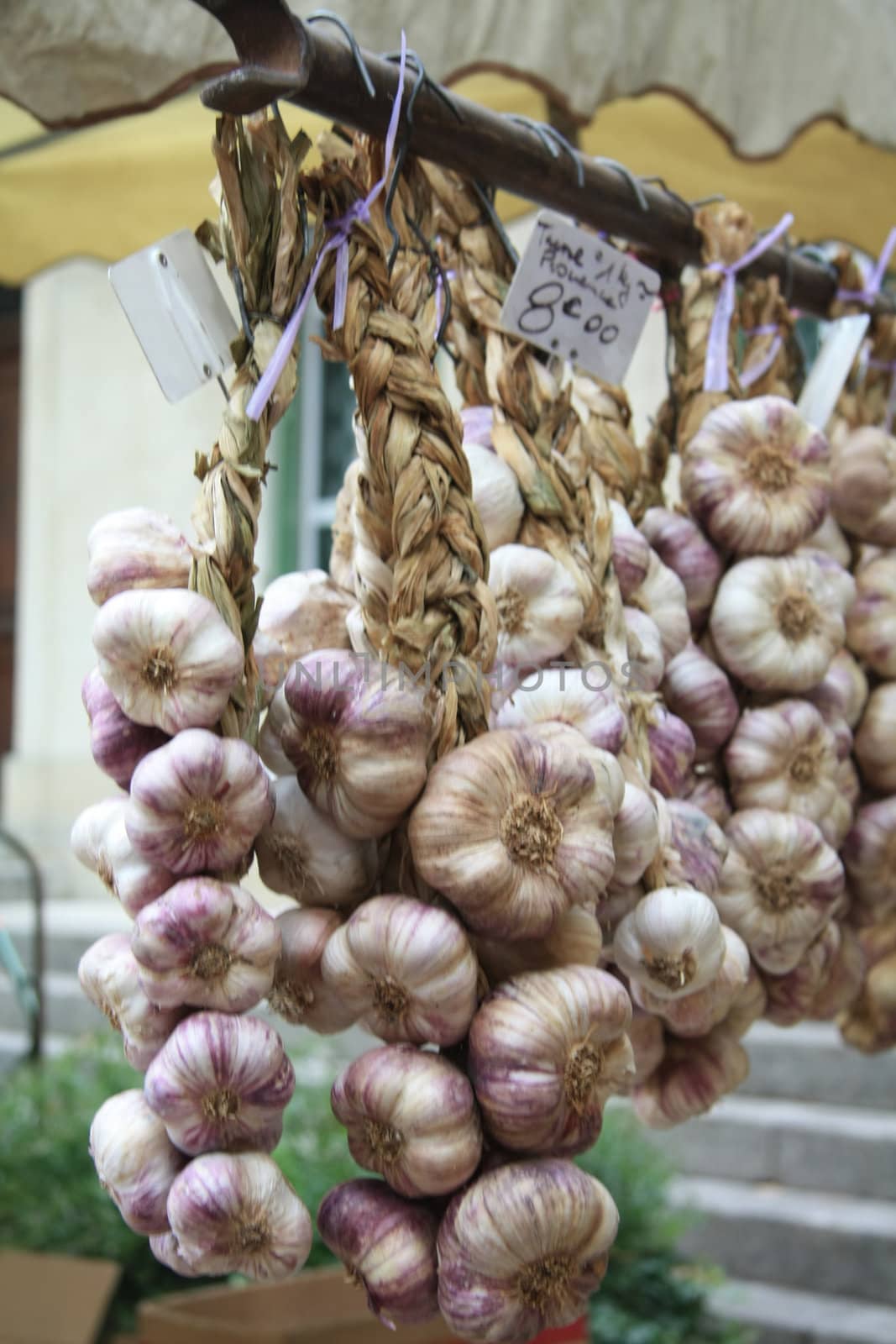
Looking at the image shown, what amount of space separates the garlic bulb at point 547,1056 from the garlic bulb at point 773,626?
425mm

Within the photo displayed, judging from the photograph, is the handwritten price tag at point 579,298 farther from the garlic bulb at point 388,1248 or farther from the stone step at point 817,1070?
the stone step at point 817,1070

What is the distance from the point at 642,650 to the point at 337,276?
14.6 inches

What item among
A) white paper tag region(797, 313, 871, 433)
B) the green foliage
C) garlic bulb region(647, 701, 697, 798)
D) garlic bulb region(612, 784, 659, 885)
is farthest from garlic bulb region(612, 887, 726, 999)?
the green foliage

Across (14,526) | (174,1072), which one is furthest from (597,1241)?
(14,526)

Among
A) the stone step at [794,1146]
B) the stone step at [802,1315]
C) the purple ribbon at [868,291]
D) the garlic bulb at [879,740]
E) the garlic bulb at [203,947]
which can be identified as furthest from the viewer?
the stone step at [794,1146]

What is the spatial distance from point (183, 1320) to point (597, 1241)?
3.59ft

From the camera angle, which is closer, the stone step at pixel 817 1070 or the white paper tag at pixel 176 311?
the white paper tag at pixel 176 311

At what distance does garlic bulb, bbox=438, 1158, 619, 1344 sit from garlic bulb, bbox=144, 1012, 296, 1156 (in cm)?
12

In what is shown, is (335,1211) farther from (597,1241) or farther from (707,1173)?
(707,1173)

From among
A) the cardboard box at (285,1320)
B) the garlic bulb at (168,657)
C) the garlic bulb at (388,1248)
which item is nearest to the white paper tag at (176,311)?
the garlic bulb at (168,657)

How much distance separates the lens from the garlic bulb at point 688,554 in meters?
1.13

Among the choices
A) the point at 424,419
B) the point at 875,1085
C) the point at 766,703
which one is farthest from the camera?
the point at 875,1085

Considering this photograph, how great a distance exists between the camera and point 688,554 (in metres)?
1.13

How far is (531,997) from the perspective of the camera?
729 mm
